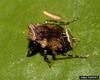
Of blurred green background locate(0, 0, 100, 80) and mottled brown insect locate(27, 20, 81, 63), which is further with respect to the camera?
mottled brown insect locate(27, 20, 81, 63)

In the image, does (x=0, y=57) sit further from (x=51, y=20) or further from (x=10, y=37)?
(x=51, y=20)

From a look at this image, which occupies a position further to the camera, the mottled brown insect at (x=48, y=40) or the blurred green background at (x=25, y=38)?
the mottled brown insect at (x=48, y=40)

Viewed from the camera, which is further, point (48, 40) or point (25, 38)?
point (25, 38)

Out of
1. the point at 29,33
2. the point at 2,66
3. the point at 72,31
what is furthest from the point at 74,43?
the point at 2,66
